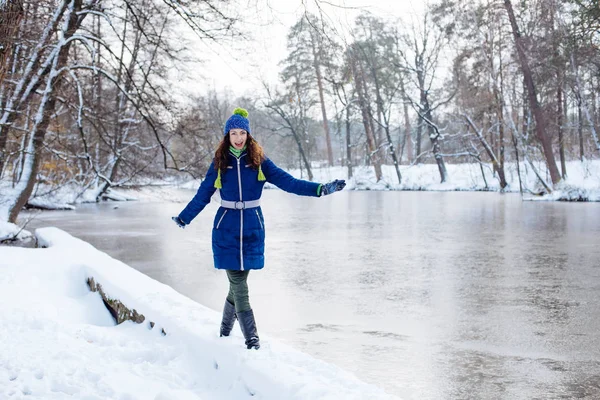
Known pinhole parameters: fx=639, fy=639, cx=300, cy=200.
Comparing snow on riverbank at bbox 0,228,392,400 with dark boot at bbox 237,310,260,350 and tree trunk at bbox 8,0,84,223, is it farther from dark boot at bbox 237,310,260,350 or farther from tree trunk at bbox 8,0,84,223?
tree trunk at bbox 8,0,84,223

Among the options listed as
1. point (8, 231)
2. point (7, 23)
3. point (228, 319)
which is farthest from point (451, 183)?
point (228, 319)

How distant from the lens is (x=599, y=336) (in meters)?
5.36

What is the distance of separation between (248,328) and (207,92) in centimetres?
1963

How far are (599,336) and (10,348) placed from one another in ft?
15.0

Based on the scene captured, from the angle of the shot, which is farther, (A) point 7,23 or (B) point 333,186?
(A) point 7,23

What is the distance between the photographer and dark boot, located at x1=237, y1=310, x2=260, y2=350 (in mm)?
4160

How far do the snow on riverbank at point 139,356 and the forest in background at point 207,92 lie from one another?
211 cm

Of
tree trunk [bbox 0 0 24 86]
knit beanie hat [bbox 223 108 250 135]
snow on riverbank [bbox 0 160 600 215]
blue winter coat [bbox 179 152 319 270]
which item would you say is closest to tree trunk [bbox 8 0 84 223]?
snow on riverbank [bbox 0 160 600 215]

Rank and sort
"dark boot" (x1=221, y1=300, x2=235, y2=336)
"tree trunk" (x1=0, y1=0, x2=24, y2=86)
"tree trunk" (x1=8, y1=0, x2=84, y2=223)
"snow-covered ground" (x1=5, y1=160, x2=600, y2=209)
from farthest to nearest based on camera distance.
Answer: "snow-covered ground" (x1=5, y1=160, x2=600, y2=209), "tree trunk" (x1=8, y1=0, x2=84, y2=223), "tree trunk" (x1=0, y1=0, x2=24, y2=86), "dark boot" (x1=221, y1=300, x2=235, y2=336)

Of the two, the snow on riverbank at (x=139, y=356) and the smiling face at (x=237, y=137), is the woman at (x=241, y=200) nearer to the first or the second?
the smiling face at (x=237, y=137)

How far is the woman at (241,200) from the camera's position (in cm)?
414

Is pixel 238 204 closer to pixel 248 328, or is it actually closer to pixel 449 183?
pixel 248 328

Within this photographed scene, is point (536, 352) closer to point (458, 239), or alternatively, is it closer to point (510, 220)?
point (458, 239)

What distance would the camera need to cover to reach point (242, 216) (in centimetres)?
416
